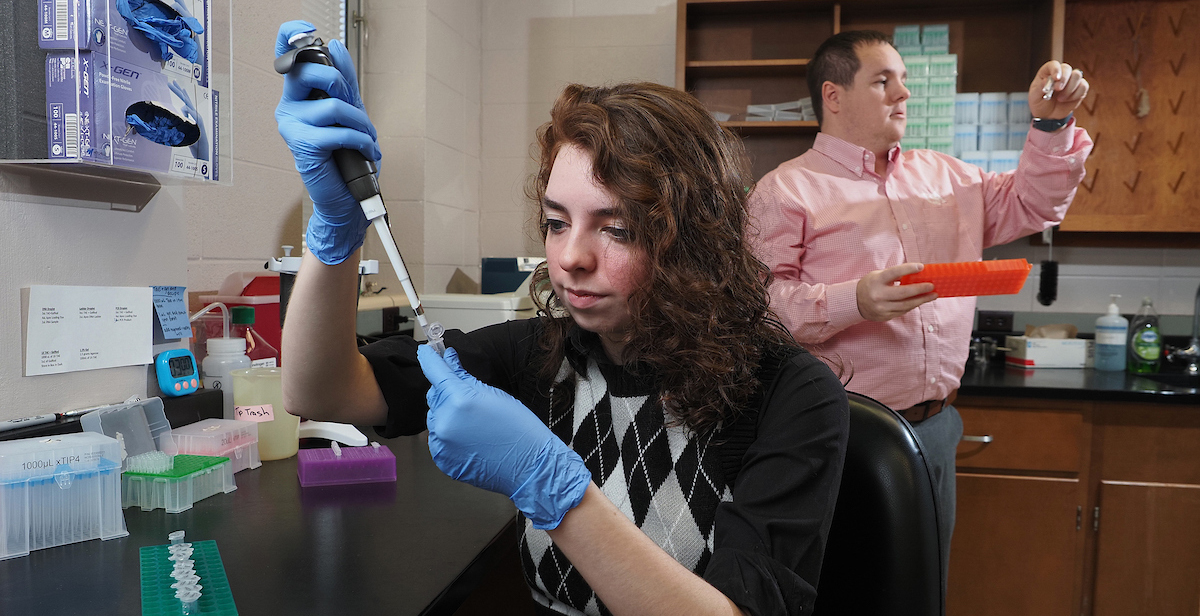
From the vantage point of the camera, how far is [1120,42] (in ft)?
8.82

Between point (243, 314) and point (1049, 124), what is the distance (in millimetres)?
2000

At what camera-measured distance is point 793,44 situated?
3.08 meters

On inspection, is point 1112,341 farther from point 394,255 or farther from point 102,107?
point 102,107

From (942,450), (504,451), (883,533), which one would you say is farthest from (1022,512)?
(504,451)

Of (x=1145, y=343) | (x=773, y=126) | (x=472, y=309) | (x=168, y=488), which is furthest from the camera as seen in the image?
(x=773, y=126)

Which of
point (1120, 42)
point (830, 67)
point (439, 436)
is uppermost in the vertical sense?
point (1120, 42)

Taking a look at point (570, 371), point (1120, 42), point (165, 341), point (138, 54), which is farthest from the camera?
point (1120, 42)

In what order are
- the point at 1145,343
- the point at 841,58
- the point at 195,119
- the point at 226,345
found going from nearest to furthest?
the point at 195,119 < the point at 226,345 < the point at 841,58 < the point at 1145,343

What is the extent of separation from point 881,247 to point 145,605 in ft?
5.97

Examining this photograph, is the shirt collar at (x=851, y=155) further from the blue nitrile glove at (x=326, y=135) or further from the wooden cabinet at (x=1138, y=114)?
the blue nitrile glove at (x=326, y=135)

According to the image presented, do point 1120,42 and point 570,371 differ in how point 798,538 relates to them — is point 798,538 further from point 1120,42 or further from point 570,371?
point 1120,42

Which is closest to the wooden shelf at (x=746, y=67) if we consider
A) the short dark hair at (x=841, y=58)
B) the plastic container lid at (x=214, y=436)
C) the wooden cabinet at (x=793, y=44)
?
the wooden cabinet at (x=793, y=44)

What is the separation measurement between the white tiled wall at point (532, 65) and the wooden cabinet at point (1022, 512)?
1.91 metres

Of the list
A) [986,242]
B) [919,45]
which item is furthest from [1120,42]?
[986,242]
